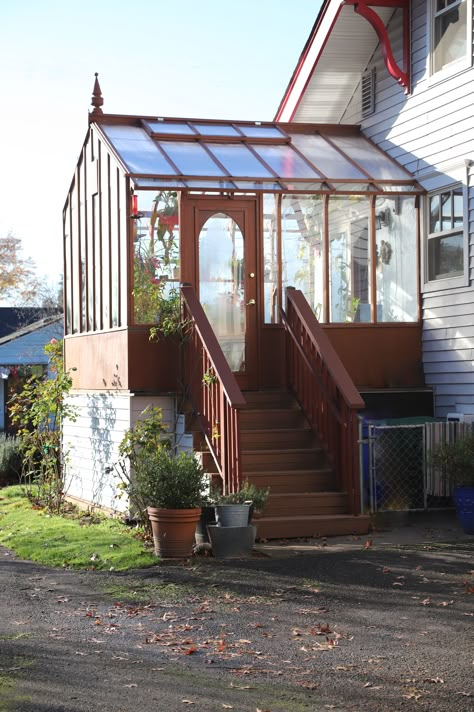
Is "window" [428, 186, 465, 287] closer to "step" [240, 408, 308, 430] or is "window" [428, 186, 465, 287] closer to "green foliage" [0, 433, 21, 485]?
"step" [240, 408, 308, 430]

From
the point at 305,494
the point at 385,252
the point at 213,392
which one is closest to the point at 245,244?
the point at 385,252

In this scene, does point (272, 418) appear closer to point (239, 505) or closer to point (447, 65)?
point (239, 505)

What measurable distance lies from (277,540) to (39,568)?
253 centimetres

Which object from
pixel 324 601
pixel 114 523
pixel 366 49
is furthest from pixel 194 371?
pixel 366 49

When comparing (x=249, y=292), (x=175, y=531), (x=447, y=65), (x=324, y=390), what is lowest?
(x=175, y=531)

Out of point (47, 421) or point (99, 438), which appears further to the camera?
point (47, 421)

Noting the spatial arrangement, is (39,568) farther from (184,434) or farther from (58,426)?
(58,426)

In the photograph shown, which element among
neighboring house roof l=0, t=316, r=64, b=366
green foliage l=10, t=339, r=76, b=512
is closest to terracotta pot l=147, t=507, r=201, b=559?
green foliage l=10, t=339, r=76, b=512

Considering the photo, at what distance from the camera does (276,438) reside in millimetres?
12891

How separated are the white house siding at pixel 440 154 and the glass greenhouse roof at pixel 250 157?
41 centimetres

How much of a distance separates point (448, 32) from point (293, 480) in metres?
6.29

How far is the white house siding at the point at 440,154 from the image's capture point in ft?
44.7

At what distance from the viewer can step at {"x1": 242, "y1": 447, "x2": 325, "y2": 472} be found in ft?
40.7

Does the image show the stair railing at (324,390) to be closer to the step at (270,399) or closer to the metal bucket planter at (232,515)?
the step at (270,399)
